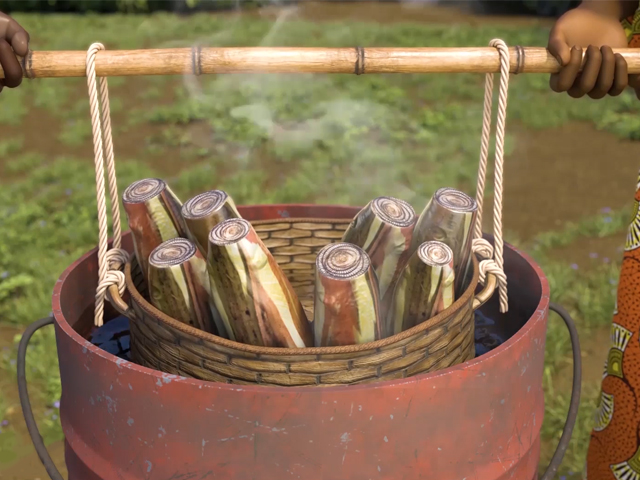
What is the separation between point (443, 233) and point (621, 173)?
3980mm

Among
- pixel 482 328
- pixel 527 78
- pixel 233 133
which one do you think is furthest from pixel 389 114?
pixel 482 328

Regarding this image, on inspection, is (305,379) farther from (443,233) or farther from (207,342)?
(443,233)

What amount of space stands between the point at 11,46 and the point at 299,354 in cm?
88

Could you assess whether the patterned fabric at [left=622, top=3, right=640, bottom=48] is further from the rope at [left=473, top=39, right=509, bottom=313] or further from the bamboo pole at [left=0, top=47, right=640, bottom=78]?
the rope at [left=473, top=39, right=509, bottom=313]

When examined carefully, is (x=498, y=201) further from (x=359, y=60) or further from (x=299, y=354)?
(x=299, y=354)

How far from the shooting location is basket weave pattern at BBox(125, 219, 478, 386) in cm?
112

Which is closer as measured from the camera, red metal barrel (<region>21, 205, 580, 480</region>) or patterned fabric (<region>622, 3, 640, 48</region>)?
red metal barrel (<region>21, 205, 580, 480</region>)

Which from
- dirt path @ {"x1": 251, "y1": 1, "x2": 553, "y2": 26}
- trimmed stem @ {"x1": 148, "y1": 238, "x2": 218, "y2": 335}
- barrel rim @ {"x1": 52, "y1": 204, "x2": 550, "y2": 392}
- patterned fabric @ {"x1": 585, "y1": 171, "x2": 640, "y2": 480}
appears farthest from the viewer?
dirt path @ {"x1": 251, "y1": 1, "x2": 553, "y2": 26}

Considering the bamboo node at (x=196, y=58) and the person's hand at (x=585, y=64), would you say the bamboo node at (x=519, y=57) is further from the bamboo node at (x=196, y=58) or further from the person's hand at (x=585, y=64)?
the bamboo node at (x=196, y=58)

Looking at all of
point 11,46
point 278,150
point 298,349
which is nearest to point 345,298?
point 298,349

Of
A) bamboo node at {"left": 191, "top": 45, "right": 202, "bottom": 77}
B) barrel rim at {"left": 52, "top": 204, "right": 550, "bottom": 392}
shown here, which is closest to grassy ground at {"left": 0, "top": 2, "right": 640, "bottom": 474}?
barrel rim at {"left": 52, "top": 204, "right": 550, "bottom": 392}

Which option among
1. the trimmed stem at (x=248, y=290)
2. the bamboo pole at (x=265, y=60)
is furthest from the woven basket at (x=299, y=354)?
the bamboo pole at (x=265, y=60)

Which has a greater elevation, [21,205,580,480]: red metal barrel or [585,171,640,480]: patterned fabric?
[21,205,580,480]: red metal barrel

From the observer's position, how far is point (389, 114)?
231 inches
